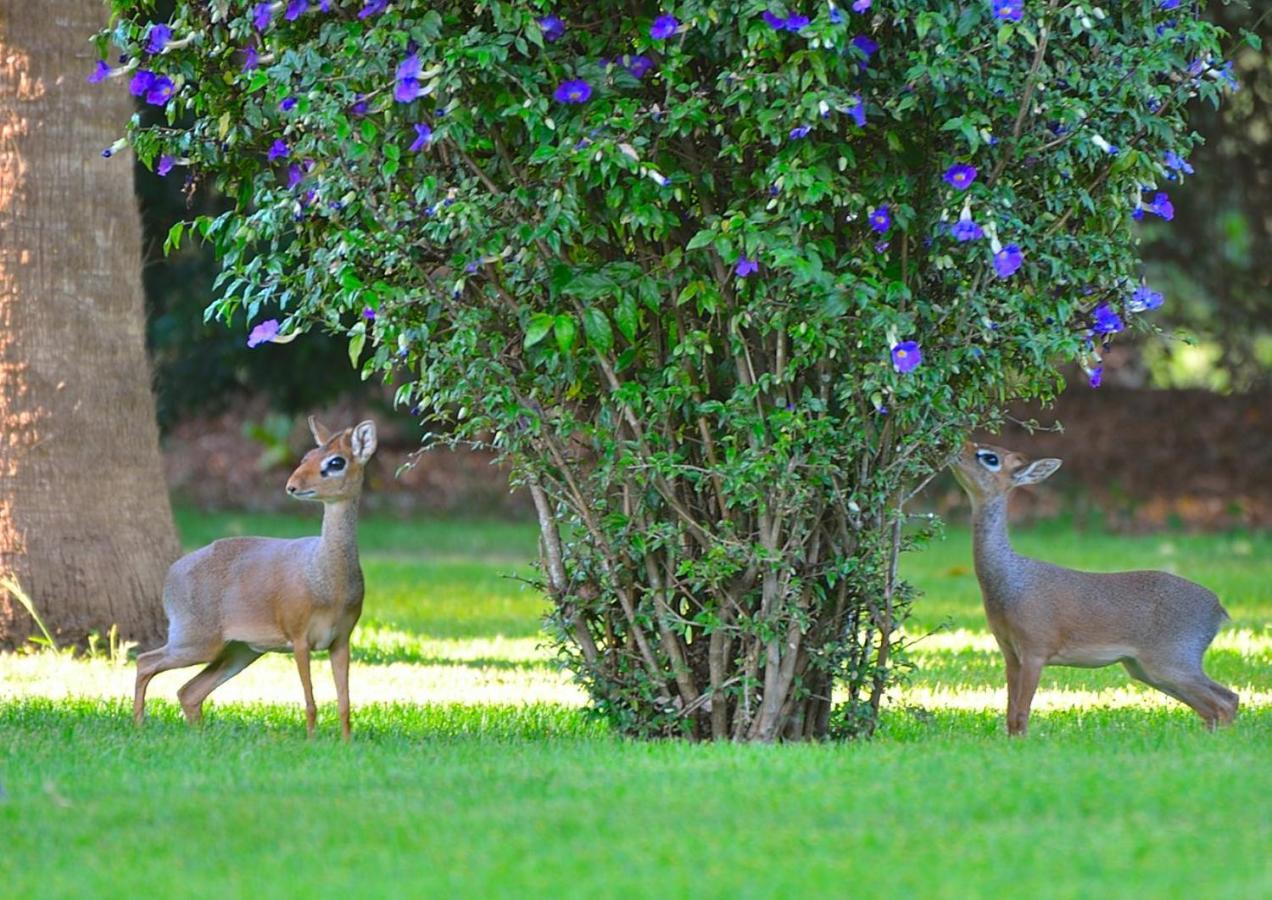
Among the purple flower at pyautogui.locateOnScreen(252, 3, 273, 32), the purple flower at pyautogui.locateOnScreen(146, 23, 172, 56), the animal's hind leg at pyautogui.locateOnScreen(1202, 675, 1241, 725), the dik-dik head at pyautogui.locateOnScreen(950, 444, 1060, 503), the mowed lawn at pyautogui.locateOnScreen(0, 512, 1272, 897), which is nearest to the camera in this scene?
the mowed lawn at pyautogui.locateOnScreen(0, 512, 1272, 897)

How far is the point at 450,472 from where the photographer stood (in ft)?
82.3

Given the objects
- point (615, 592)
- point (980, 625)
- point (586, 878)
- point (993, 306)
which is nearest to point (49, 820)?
point (586, 878)

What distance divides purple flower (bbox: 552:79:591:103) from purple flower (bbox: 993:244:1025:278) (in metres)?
1.56

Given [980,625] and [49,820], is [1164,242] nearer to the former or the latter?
[980,625]

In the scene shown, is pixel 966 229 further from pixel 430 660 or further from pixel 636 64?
pixel 430 660

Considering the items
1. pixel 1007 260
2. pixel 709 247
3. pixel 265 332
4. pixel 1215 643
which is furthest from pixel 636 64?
pixel 1215 643

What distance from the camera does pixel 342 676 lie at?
8305mm

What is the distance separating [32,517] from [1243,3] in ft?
23.3

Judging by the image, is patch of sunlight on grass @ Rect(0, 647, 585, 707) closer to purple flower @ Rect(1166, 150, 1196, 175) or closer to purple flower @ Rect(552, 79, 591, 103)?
purple flower @ Rect(552, 79, 591, 103)

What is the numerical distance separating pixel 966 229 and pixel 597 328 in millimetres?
1337

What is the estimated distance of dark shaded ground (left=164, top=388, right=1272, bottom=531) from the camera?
864 inches

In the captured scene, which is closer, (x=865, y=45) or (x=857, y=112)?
(x=857, y=112)

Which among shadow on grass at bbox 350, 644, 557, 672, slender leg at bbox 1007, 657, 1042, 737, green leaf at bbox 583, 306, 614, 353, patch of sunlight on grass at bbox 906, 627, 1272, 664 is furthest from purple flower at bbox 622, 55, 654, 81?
patch of sunlight on grass at bbox 906, 627, 1272, 664

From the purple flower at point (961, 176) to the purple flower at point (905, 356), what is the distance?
23.7 inches
